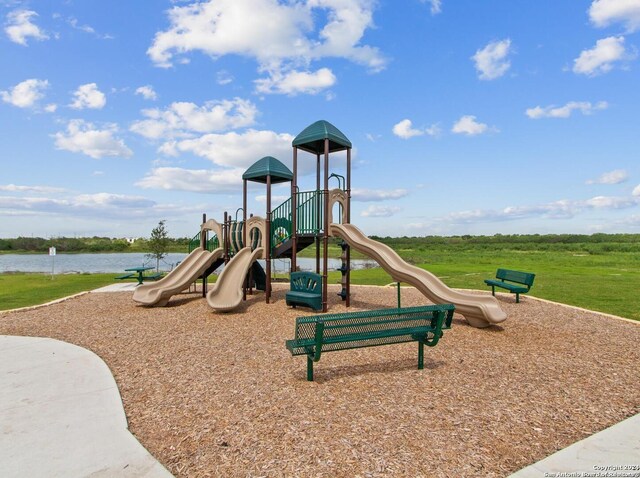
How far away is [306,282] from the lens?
32.7 feet

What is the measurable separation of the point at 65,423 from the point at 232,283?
21.2 feet

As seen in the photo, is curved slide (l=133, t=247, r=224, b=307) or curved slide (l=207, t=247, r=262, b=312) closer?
curved slide (l=207, t=247, r=262, b=312)

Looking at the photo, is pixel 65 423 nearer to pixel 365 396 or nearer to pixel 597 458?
pixel 365 396

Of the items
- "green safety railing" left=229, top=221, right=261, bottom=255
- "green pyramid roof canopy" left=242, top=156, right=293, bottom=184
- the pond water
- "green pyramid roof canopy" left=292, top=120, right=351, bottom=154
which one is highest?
"green pyramid roof canopy" left=292, top=120, right=351, bottom=154

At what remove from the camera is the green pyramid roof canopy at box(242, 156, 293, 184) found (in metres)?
11.7

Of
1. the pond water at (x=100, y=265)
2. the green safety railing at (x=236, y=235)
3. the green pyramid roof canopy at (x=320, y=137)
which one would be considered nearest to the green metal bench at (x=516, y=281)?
the green pyramid roof canopy at (x=320, y=137)

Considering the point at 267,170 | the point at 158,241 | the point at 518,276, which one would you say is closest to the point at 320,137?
the point at 267,170

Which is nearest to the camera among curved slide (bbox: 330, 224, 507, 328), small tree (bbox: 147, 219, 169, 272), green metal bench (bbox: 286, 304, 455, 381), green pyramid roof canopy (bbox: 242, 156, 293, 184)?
green metal bench (bbox: 286, 304, 455, 381)

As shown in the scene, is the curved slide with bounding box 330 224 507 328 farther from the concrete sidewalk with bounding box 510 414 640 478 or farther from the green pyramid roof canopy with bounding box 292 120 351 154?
the concrete sidewalk with bounding box 510 414 640 478

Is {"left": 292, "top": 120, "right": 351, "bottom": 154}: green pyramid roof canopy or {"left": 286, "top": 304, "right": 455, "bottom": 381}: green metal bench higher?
{"left": 292, "top": 120, "right": 351, "bottom": 154}: green pyramid roof canopy

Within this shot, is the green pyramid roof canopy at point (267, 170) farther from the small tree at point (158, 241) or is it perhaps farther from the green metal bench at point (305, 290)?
the small tree at point (158, 241)

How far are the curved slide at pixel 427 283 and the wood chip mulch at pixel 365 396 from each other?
0.35 m

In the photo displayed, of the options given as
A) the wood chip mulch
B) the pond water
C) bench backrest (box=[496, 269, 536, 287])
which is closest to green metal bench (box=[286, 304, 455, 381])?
the wood chip mulch

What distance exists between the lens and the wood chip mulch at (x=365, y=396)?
10.3ft
